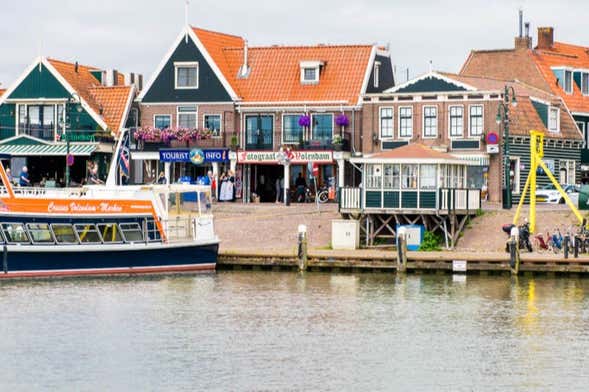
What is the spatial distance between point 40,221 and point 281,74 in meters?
28.0

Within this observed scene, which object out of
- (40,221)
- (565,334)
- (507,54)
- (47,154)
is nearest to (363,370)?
(565,334)

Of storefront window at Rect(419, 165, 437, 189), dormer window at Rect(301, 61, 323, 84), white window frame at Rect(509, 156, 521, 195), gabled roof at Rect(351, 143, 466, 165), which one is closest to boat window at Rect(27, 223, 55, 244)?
gabled roof at Rect(351, 143, 466, 165)

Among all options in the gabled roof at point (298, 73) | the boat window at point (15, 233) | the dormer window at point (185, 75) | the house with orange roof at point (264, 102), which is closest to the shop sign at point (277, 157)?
the house with orange roof at point (264, 102)

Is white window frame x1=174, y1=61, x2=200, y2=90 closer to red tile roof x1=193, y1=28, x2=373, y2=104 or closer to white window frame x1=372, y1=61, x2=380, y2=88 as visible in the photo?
red tile roof x1=193, y1=28, x2=373, y2=104

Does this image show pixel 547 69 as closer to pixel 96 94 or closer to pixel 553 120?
pixel 553 120

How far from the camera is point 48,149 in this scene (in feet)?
276

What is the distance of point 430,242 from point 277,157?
15578 mm

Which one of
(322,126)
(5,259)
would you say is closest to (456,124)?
(322,126)

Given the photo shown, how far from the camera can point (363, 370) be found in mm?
39344

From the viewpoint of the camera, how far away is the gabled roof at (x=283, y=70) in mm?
80625

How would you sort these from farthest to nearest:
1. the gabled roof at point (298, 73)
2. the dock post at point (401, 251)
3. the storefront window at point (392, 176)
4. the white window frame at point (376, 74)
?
the white window frame at point (376, 74) < the gabled roof at point (298, 73) < the storefront window at point (392, 176) < the dock post at point (401, 251)

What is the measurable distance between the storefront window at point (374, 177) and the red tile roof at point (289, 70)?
46.3 ft

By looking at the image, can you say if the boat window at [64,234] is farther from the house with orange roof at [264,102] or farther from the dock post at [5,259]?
the house with orange roof at [264,102]

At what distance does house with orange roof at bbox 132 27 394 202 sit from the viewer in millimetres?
79562
